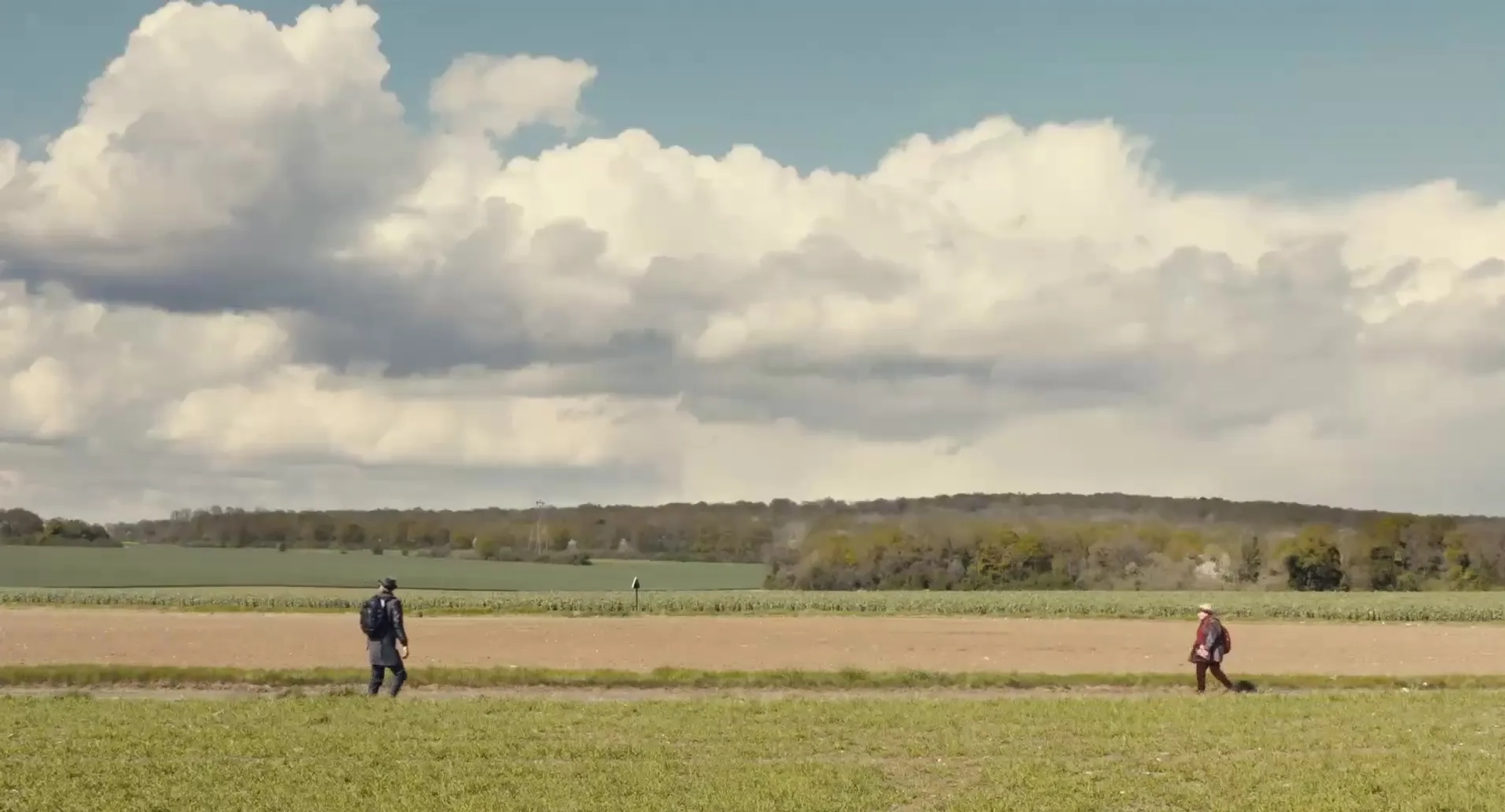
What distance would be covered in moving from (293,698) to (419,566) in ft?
391

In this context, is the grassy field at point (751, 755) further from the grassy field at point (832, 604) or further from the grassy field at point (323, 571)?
the grassy field at point (323, 571)

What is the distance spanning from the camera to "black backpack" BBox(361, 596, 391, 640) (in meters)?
26.5

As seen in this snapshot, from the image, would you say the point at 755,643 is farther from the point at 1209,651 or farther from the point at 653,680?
the point at 1209,651

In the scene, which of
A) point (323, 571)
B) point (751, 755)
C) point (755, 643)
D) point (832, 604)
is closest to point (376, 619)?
point (751, 755)

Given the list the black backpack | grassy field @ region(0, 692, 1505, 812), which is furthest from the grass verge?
grassy field @ region(0, 692, 1505, 812)

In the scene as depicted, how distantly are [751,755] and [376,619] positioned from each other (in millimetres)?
10215

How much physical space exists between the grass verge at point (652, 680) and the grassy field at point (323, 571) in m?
63.0

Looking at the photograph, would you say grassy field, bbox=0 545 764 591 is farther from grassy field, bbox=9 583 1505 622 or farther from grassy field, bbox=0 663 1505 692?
grassy field, bbox=0 663 1505 692

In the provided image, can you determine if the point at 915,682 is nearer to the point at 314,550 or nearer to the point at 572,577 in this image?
the point at 572,577

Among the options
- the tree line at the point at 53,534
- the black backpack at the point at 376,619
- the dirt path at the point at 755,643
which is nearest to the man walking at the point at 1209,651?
the dirt path at the point at 755,643

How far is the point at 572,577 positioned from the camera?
122000 mm

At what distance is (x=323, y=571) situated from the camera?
126312 millimetres

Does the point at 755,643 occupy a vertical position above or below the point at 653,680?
below

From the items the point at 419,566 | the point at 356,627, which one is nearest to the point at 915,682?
the point at 356,627
